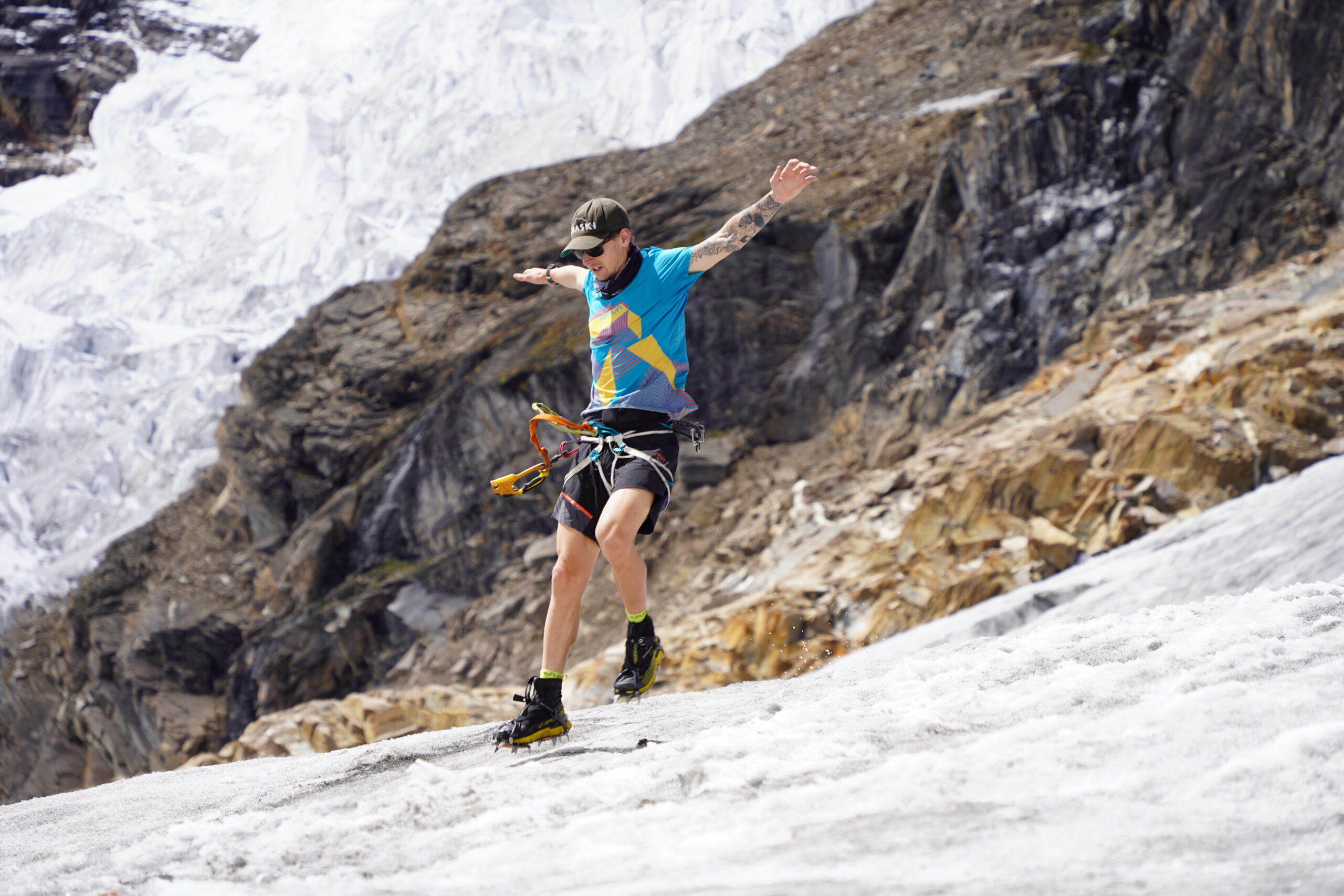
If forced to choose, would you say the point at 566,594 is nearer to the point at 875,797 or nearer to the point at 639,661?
the point at 639,661

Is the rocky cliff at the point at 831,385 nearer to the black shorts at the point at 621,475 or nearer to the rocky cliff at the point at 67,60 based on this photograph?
the black shorts at the point at 621,475

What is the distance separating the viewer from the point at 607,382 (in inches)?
170

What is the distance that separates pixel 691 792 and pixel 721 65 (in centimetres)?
3945

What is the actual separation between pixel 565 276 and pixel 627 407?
958 millimetres

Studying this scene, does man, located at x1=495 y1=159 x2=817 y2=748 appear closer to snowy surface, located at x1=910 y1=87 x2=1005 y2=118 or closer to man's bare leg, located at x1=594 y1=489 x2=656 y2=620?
man's bare leg, located at x1=594 y1=489 x2=656 y2=620

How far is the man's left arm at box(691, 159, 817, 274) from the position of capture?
396 centimetres

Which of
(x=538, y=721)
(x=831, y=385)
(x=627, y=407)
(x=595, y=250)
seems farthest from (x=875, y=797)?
(x=831, y=385)

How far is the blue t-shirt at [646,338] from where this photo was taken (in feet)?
14.0

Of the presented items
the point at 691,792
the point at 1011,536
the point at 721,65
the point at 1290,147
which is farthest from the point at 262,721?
the point at 721,65

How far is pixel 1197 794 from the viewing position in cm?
212

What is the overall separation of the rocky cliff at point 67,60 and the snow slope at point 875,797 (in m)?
59.2

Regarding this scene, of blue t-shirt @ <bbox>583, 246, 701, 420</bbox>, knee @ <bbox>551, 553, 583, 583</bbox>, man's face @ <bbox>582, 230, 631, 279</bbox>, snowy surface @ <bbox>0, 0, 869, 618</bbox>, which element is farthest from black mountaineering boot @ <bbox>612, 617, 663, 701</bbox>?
snowy surface @ <bbox>0, 0, 869, 618</bbox>

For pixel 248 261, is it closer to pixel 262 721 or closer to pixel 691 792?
pixel 262 721

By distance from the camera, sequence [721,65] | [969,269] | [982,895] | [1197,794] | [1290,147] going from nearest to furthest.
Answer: [982,895], [1197,794], [1290,147], [969,269], [721,65]
